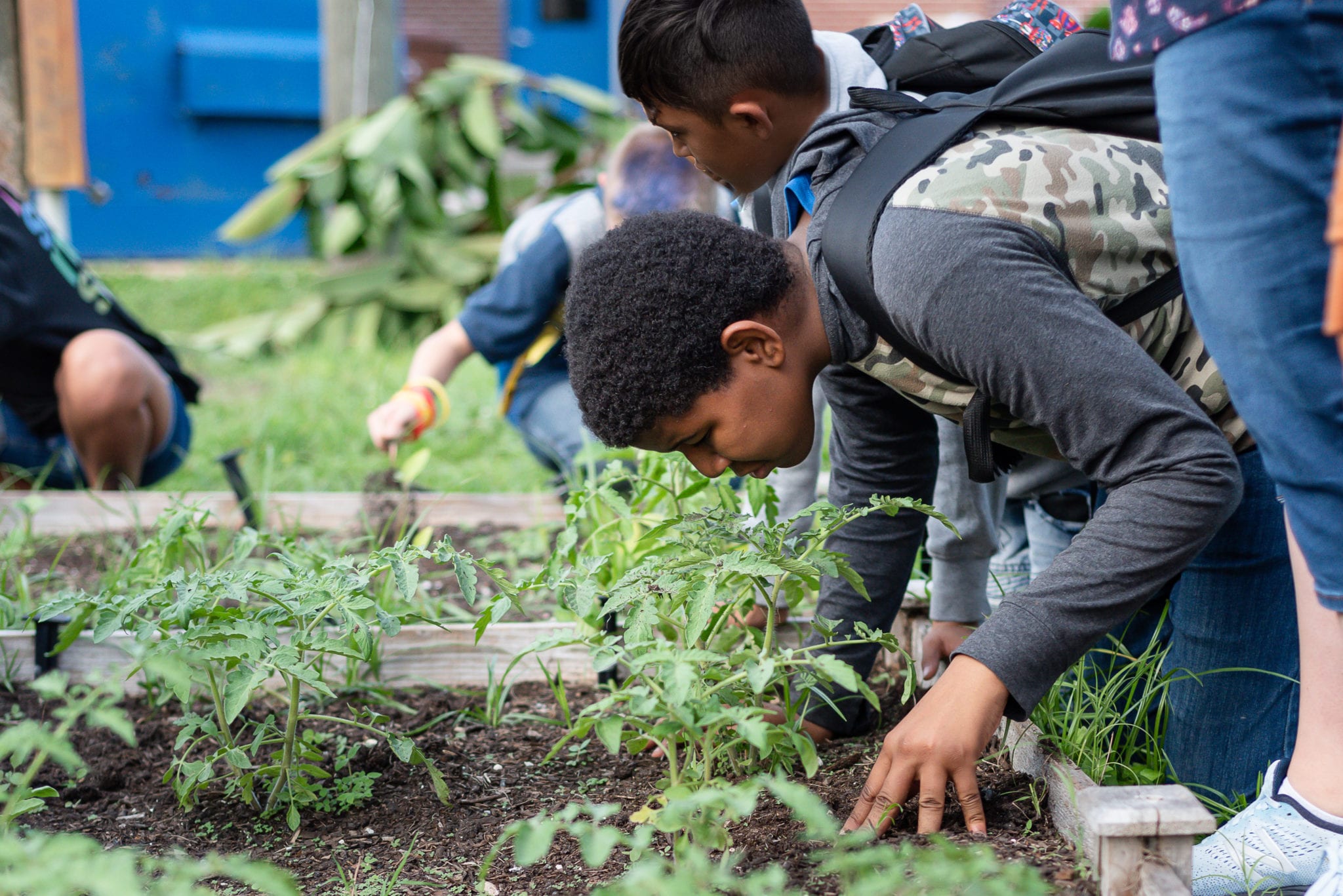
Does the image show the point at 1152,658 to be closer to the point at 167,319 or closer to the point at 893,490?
the point at 893,490

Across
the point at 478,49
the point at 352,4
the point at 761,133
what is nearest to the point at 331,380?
the point at 352,4

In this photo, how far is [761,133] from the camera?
210cm

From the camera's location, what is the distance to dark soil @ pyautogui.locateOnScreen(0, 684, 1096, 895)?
155cm

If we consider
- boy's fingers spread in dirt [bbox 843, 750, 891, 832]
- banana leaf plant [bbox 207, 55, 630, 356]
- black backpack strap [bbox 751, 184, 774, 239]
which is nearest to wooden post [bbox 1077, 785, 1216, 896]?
boy's fingers spread in dirt [bbox 843, 750, 891, 832]

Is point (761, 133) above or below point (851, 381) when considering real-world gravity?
above

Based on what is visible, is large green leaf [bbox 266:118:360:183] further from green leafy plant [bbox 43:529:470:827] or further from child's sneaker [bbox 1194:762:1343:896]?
child's sneaker [bbox 1194:762:1343:896]

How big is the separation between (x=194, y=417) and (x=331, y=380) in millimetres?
660

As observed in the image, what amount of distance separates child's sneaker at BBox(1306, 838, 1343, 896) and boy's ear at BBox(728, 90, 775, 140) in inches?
54.7

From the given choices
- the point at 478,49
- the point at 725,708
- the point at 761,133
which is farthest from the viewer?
the point at 478,49

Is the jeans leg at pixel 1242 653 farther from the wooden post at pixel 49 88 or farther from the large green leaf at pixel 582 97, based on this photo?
the large green leaf at pixel 582 97

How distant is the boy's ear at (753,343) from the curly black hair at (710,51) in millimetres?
628

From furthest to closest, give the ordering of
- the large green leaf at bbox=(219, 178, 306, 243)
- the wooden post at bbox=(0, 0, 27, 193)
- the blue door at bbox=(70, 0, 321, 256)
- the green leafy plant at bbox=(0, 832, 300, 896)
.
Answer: the blue door at bbox=(70, 0, 321, 256) < the large green leaf at bbox=(219, 178, 306, 243) < the wooden post at bbox=(0, 0, 27, 193) < the green leafy plant at bbox=(0, 832, 300, 896)

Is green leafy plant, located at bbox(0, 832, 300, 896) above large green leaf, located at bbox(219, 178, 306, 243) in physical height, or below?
above

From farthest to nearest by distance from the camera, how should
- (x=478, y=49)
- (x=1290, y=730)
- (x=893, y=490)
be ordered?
(x=478, y=49)
(x=893, y=490)
(x=1290, y=730)
